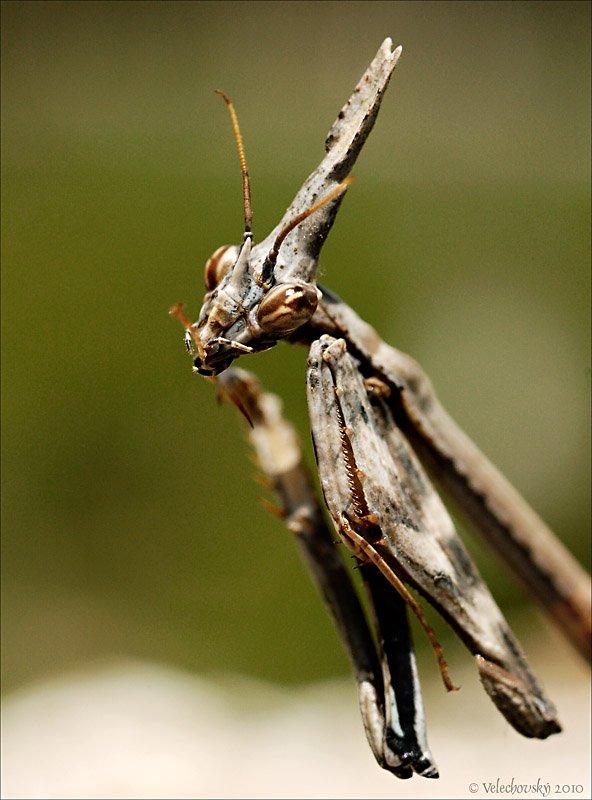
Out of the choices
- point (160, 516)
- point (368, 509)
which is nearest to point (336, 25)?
point (160, 516)

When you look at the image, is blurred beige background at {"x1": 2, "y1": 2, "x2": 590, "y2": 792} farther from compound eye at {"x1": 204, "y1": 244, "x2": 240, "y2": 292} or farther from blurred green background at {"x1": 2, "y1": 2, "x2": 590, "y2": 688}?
compound eye at {"x1": 204, "y1": 244, "x2": 240, "y2": 292}

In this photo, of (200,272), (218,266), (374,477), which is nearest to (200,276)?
(200,272)

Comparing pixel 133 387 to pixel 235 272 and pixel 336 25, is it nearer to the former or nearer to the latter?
pixel 235 272

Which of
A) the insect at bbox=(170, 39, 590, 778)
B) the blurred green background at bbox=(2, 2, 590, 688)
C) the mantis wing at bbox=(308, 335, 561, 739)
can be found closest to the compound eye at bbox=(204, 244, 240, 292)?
the insect at bbox=(170, 39, 590, 778)

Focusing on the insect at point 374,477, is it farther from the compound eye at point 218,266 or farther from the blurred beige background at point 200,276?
the blurred beige background at point 200,276

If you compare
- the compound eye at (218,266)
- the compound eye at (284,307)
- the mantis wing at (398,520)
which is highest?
the compound eye at (218,266)

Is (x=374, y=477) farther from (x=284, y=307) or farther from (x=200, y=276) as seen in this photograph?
(x=200, y=276)

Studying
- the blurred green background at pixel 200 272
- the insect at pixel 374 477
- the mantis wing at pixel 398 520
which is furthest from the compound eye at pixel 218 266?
the blurred green background at pixel 200 272
